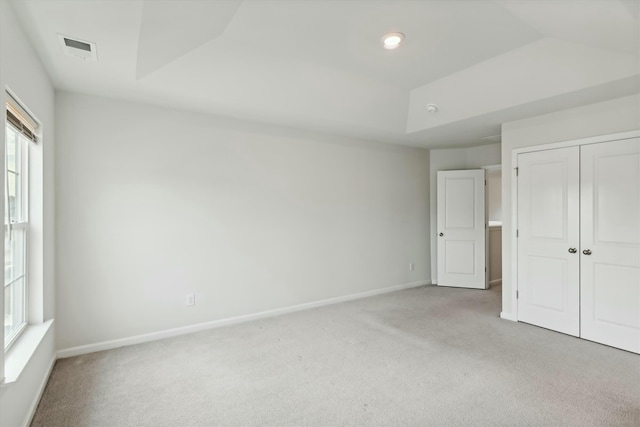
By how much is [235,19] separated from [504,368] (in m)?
3.37

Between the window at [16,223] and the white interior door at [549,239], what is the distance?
14.7ft

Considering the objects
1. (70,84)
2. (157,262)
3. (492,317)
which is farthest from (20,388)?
(492,317)

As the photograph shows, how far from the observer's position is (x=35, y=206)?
→ 2.42 m

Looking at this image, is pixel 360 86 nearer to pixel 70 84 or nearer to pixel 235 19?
pixel 235 19

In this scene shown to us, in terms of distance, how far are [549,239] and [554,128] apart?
3.84 feet

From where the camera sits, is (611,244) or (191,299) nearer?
(611,244)

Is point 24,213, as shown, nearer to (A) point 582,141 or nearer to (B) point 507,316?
(B) point 507,316

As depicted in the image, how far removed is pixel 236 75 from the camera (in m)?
2.93

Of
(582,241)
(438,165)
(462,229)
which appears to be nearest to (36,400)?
(582,241)

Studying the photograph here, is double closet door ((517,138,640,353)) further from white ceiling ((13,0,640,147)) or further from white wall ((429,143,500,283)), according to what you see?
white wall ((429,143,500,283))

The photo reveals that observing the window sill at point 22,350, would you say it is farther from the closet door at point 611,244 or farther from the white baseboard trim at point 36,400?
the closet door at point 611,244

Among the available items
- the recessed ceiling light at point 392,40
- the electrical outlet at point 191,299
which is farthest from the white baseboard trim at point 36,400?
the recessed ceiling light at point 392,40

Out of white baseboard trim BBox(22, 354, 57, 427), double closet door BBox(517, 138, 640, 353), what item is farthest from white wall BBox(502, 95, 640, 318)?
white baseboard trim BBox(22, 354, 57, 427)

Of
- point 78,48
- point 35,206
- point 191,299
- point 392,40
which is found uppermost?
point 392,40
